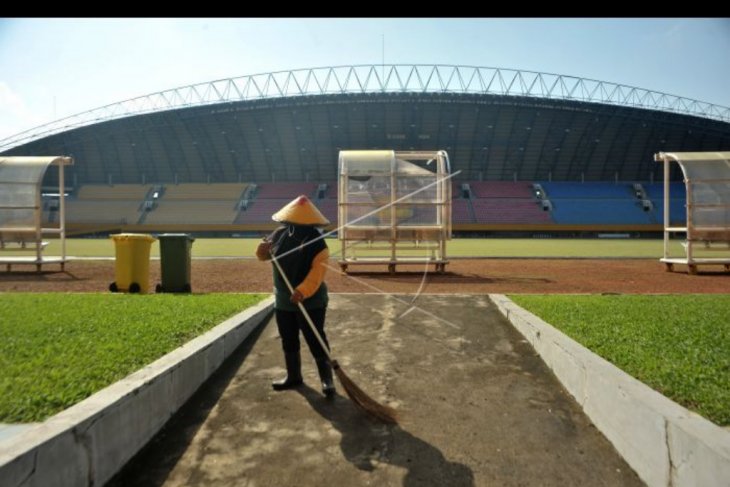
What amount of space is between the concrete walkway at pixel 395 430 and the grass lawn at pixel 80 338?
66cm

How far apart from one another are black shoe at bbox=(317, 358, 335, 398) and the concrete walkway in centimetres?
9

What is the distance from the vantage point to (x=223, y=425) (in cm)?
375

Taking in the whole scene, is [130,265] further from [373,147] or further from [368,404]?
[373,147]

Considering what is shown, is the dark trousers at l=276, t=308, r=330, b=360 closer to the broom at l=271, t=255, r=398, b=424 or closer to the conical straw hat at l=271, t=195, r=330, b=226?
the broom at l=271, t=255, r=398, b=424

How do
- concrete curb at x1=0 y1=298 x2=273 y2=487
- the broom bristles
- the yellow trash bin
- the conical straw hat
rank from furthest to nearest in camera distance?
the yellow trash bin < the conical straw hat < the broom bristles < concrete curb at x1=0 y1=298 x2=273 y2=487

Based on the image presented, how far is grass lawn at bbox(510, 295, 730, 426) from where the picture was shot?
3.42 metres

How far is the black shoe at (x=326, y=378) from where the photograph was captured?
172 inches

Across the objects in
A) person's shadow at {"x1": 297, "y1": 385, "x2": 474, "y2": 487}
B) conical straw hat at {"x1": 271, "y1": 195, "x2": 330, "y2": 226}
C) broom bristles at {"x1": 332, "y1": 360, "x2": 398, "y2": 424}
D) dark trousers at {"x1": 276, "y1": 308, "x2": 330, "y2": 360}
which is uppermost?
conical straw hat at {"x1": 271, "y1": 195, "x2": 330, "y2": 226}

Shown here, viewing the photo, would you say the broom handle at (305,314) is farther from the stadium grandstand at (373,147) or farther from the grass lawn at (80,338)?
the stadium grandstand at (373,147)

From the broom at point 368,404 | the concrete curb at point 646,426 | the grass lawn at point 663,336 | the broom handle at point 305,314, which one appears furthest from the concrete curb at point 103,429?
the grass lawn at point 663,336

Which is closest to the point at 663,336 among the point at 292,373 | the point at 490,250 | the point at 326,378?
the point at 326,378

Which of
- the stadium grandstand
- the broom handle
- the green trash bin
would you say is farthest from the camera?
the stadium grandstand

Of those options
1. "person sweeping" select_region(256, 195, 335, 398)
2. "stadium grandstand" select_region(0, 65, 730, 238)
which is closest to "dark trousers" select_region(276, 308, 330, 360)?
"person sweeping" select_region(256, 195, 335, 398)
